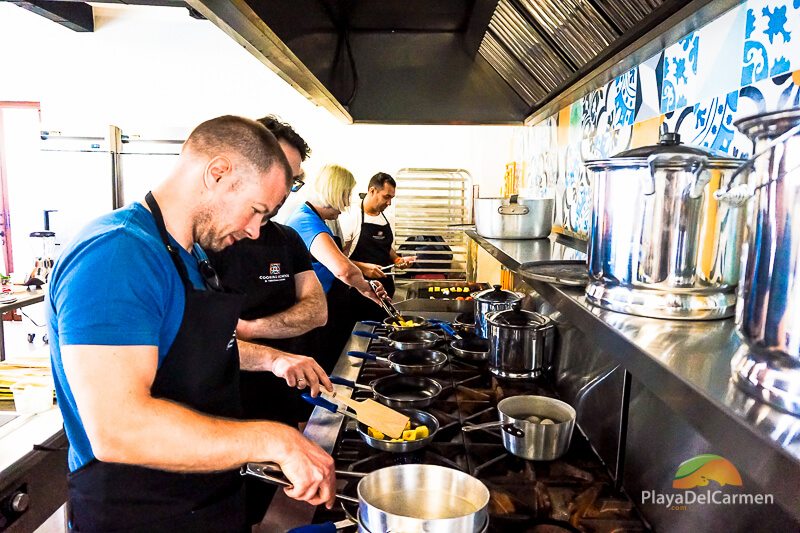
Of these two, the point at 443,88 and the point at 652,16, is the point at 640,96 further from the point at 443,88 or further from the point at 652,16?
the point at 443,88

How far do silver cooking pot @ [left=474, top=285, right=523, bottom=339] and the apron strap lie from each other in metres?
1.43

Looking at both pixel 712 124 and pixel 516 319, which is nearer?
pixel 712 124

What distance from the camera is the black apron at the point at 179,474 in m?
1.26

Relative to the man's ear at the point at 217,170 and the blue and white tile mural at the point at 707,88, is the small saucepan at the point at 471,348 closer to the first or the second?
the blue and white tile mural at the point at 707,88

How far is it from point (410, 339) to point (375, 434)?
1.04m

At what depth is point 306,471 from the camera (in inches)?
45.7

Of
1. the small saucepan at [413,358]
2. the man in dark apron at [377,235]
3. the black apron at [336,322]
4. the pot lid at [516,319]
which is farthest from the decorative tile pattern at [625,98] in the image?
the man in dark apron at [377,235]

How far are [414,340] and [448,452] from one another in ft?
3.45

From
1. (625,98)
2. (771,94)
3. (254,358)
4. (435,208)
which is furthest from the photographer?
(435,208)

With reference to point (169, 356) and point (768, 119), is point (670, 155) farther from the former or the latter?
point (169, 356)

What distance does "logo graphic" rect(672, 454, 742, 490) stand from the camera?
1057 mm

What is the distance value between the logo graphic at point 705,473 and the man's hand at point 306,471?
0.77 metres

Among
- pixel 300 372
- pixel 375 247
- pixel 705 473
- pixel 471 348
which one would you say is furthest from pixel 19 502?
pixel 375 247

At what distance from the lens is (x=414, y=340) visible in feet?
8.57
